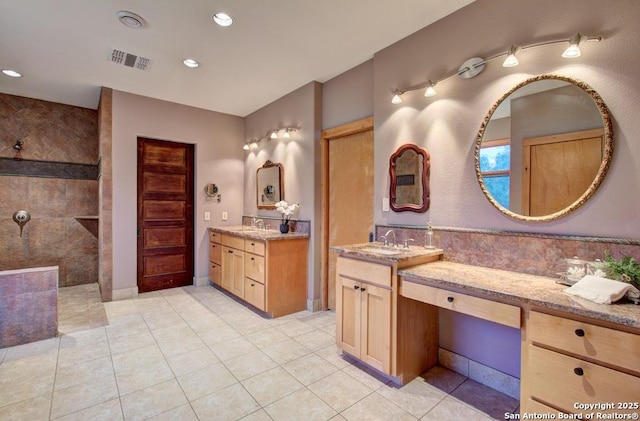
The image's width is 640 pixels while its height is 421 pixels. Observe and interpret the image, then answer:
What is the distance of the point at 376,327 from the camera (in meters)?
2.21

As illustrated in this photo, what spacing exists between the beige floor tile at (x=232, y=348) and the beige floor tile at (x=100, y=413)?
78 cm

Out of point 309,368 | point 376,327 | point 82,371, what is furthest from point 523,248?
point 82,371

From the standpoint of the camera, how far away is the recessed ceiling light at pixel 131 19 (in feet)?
7.72

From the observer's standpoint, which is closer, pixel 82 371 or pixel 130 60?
pixel 82 371

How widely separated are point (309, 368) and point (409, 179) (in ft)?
5.92

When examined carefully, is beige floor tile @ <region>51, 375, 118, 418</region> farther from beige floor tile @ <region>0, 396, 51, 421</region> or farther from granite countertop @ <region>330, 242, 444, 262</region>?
granite countertop @ <region>330, 242, 444, 262</region>

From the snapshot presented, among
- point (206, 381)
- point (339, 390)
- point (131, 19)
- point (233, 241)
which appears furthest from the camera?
point (233, 241)

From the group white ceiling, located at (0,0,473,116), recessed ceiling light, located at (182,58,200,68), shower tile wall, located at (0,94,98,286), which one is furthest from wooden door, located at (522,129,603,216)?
shower tile wall, located at (0,94,98,286)

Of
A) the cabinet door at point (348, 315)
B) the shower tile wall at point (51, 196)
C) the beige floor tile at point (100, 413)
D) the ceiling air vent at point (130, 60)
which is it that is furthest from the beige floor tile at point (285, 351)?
the shower tile wall at point (51, 196)

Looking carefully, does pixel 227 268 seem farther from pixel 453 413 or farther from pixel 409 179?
pixel 453 413

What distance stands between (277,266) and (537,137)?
8.88 feet

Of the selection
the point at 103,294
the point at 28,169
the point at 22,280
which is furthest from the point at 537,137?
the point at 28,169

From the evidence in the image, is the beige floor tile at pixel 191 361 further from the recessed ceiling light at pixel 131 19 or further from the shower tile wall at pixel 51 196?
the shower tile wall at pixel 51 196

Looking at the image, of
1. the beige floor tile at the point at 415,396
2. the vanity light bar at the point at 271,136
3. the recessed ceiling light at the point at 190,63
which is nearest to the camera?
the beige floor tile at the point at 415,396
